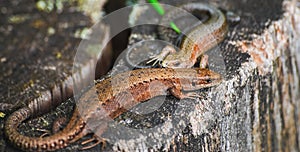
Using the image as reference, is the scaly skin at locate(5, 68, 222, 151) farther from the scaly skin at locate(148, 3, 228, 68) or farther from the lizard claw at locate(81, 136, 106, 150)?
the scaly skin at locate(148, 3, 228, 68)

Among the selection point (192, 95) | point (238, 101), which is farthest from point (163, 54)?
point (238, 101)

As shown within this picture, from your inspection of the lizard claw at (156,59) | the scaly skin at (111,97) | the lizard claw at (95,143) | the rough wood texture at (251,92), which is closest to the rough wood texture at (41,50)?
the scaly skin at (111,97)

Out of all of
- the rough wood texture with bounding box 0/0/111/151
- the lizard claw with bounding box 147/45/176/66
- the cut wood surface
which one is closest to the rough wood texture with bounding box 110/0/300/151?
the cut wood surface

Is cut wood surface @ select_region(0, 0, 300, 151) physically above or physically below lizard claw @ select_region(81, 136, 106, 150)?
above

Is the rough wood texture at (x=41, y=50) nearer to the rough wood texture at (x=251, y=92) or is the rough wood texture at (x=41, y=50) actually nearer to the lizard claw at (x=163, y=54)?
the rough wood texture at (x=251, y=92)

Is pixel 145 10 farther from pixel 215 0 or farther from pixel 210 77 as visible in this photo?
pixel 210 77

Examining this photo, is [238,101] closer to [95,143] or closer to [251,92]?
[251,92]
